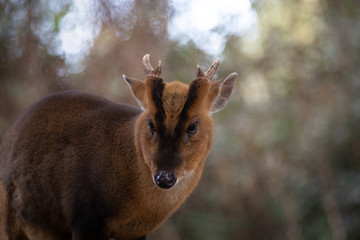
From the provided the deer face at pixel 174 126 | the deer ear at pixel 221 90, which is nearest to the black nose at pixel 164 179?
the deer face at pixel 174 126

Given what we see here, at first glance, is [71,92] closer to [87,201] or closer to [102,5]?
[87,201]

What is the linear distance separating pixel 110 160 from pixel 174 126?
0.79 m

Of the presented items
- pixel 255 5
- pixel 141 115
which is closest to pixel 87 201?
pixel 141 115

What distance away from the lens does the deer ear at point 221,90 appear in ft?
14.6

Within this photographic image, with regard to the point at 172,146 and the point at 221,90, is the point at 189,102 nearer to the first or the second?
the point at 172,146

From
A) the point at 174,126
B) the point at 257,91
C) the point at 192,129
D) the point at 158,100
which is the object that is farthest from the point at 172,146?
the point at 257,91

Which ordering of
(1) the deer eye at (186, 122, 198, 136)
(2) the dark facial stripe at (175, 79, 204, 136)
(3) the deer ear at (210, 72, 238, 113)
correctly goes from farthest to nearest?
(3) the deer ear at (210, 72, 238, 113)
(1) the deer eye at (186, 122, 198, 136)
(2) the dark facial stripe at (175, 79, 204, 136)

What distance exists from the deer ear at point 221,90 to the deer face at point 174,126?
0.01 meters

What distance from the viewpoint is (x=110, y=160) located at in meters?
4.28

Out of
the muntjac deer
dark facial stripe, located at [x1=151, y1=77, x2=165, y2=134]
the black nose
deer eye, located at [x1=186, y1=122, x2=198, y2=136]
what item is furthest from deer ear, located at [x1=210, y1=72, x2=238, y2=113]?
the black nose

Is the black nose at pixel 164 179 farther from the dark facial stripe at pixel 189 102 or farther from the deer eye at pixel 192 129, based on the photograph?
the deer eye at pixel 192 129

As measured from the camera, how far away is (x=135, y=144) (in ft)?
14.2

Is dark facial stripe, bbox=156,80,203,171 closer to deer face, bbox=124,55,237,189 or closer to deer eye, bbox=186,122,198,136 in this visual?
deer face, bbox=124,55,237,189

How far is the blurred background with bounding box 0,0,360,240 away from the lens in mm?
7836
